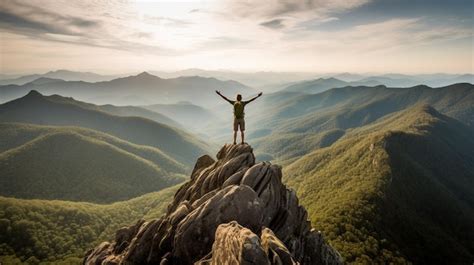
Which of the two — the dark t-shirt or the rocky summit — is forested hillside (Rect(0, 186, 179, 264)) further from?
the dark t-shirt

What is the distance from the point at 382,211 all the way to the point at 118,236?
5181 inches

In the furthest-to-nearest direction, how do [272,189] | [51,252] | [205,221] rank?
[51,252] → [272,189] → [205,221]

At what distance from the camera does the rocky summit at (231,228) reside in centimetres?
2544

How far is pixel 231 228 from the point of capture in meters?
27.3

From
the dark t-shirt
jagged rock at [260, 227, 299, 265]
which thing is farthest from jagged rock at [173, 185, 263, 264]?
the dark t-shirt

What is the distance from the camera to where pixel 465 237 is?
164m

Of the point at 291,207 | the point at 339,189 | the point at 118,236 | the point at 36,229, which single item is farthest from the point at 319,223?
the point at 36,229

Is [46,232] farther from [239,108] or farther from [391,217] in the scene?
[391,217]

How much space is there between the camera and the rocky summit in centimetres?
2544

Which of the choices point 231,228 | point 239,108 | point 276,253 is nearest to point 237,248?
point 276,253

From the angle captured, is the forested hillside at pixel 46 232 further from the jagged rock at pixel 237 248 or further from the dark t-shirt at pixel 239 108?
the jagged rock at pixel 237 248

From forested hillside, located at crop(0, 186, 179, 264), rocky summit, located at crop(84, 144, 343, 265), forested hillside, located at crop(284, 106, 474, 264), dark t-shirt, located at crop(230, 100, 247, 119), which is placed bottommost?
forested hillside, located at crop(0, 186, 179, 264)

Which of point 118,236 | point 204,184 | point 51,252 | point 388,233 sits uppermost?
point 204,184

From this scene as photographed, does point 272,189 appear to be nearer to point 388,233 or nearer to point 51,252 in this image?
point 388,233
